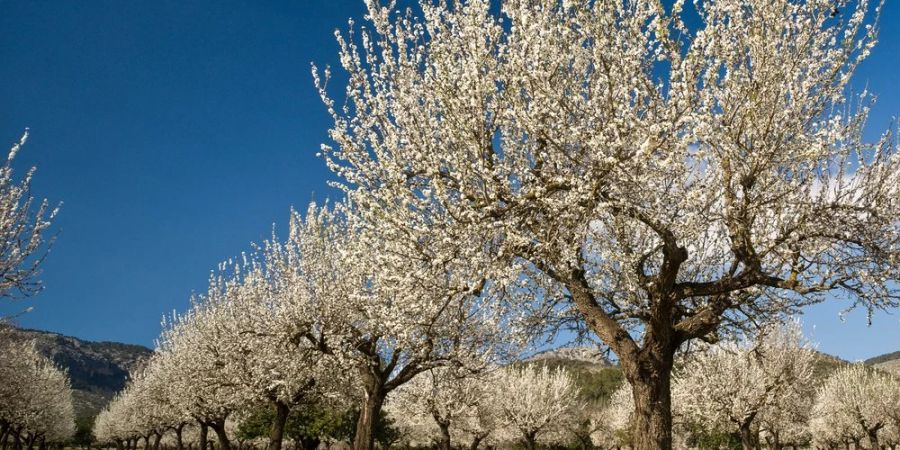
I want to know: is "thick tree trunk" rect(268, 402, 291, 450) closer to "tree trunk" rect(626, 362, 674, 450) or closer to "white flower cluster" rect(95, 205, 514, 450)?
"white flower cluster" rect(95, 205, 514, 450)

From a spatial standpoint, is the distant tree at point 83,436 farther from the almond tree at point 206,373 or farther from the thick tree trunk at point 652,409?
the thick tree trunk at point 652,409

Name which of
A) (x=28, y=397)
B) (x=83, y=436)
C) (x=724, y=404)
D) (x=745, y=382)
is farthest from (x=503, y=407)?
(x=83, y=436)

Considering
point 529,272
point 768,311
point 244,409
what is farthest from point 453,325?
point 244,409

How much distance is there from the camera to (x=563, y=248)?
10641 millimetres

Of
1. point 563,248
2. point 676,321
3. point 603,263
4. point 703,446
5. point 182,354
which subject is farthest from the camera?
point 703,446

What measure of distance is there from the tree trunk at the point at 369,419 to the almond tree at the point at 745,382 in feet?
65.5

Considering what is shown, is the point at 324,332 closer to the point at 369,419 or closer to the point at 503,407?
the point at 369,419

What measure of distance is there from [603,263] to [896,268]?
5272mm

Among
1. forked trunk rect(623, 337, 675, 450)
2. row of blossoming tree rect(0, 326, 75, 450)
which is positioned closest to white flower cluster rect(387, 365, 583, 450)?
row of blossoming tree rect(0, 326, 75, 450)

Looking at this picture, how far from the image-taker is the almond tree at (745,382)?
35656 mm

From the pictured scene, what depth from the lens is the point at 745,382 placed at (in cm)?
3659

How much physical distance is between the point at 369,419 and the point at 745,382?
25.4m

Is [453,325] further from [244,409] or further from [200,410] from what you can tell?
[200,410]

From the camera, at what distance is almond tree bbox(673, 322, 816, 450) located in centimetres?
3566
